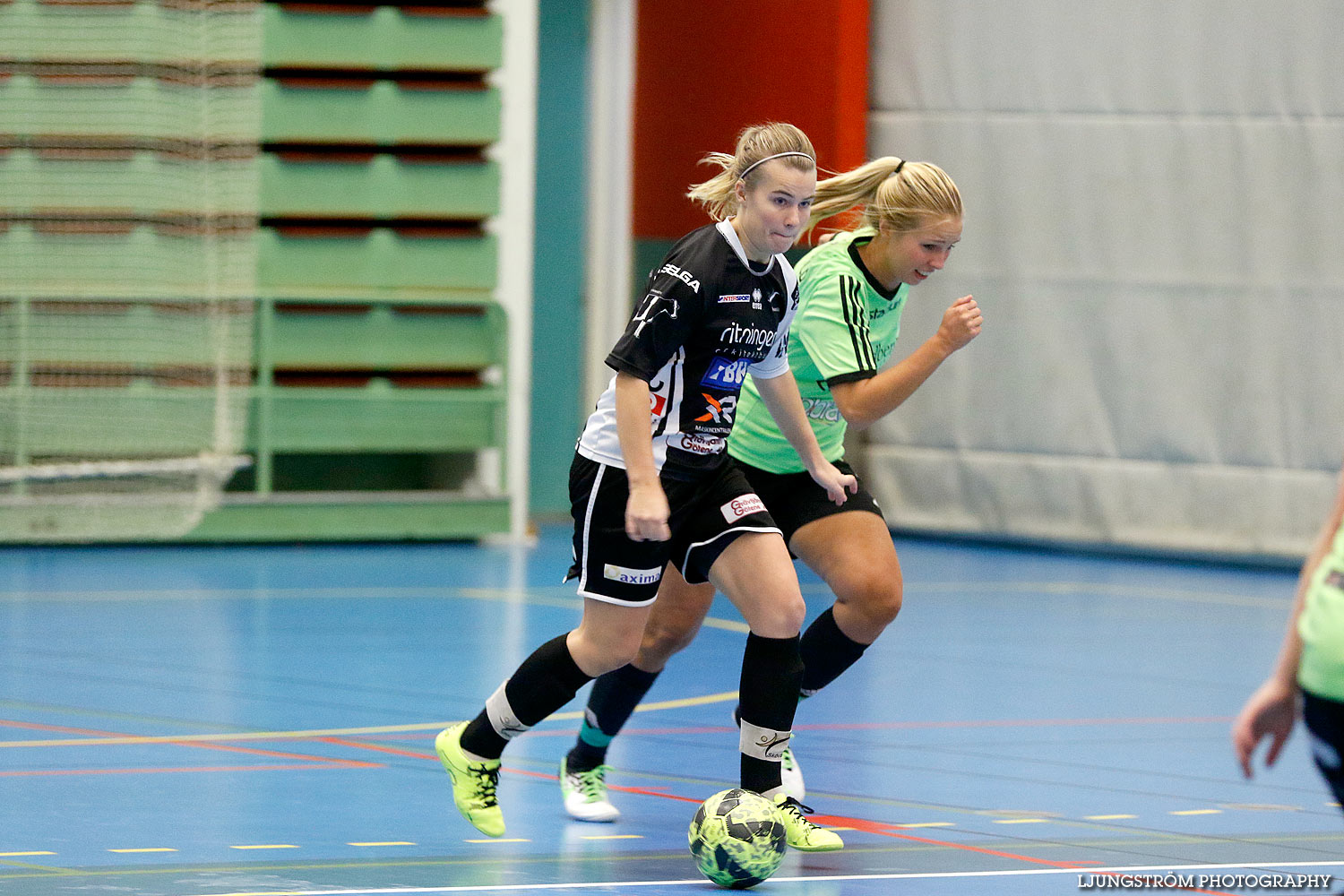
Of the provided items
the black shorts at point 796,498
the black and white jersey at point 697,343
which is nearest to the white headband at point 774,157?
the black and white jersey at point 697,343

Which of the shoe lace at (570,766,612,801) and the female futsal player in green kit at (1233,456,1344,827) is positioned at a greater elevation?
the female futsal player in green kit at (1233,456,1344,827)

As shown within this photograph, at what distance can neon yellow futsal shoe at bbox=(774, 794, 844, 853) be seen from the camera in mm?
4621

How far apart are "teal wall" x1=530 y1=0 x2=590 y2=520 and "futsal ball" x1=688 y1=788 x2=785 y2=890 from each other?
894 centimetres

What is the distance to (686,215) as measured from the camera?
1304 cm

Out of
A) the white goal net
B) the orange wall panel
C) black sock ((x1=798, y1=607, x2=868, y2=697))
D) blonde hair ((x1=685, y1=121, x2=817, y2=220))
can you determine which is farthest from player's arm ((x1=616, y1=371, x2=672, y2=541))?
the orange wall panel

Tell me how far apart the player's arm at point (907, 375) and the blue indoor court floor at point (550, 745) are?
1.03 m

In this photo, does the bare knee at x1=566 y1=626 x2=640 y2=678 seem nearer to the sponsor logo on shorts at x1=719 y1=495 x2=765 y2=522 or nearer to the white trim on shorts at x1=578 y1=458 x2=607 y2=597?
the white trim on shorts at x1=578 y1=458 x2=607 y2=597

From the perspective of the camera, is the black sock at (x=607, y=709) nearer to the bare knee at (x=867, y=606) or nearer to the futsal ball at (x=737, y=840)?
the bare knee at (x=867, y=606)

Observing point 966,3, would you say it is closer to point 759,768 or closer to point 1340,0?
point 1340,0

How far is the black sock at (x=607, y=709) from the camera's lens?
16.6 feet

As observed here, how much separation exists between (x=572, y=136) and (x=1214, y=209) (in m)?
4.18

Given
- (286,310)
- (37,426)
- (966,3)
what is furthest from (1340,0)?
(37,426)

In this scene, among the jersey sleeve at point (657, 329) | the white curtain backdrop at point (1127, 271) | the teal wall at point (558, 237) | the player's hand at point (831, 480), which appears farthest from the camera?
the teal wall at point (558, 237)

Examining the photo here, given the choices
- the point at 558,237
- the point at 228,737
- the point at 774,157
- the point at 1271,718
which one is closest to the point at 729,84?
the point at 558,237
